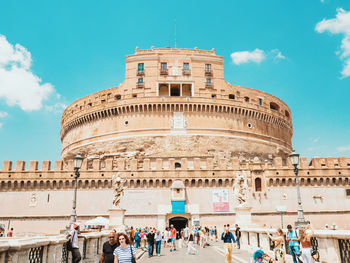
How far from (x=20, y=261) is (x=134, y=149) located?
1373 inches

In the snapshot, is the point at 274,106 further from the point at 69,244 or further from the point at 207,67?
the point at 69,244

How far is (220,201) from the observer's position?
30656 mm

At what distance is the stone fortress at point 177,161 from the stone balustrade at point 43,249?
1016 cm

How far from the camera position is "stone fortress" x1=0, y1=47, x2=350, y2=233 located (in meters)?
30.5

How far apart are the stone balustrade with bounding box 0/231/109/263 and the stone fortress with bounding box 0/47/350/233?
400 inches

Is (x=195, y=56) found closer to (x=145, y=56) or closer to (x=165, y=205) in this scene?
(x=145, y=56)

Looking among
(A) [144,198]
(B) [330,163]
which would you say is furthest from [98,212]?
(B) [330,163]

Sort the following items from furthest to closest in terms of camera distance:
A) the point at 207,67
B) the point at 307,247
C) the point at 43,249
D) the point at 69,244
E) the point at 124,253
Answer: the point at 207,67 → the point at 69,244 → the point at 307,247 → the point at 43,249 → the point at 124,253

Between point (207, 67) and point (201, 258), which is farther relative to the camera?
point (207, 67)

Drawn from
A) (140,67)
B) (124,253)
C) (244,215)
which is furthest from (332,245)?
(140,67)

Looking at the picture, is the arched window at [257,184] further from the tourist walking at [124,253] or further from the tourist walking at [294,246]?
the tourist walking at [124,253]

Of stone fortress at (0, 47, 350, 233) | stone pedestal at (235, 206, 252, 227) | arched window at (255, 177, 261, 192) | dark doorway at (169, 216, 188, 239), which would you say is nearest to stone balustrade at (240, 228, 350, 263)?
stone pedestal at (235, 206, 252, 227)

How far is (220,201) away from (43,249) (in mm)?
25870

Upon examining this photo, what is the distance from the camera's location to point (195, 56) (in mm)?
44219
